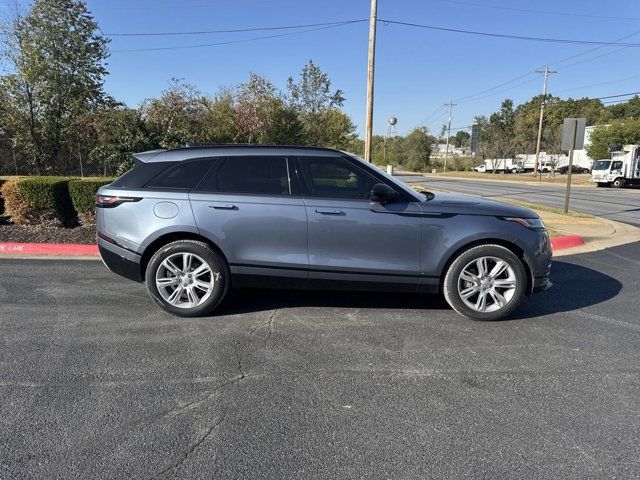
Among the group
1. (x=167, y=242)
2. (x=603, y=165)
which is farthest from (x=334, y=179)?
(x=603, y=165)

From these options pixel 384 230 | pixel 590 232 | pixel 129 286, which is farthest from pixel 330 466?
pixel 590 232

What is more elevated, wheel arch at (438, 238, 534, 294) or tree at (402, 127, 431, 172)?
tree at (402, 127, 431, 172)

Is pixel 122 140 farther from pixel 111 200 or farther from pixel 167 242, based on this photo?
pixel 167 242

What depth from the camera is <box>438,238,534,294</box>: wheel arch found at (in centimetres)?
455

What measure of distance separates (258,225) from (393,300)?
186cm

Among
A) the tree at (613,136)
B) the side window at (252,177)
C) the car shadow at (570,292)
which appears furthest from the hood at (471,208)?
the tree at (613,136)

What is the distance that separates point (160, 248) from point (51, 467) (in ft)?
8.23

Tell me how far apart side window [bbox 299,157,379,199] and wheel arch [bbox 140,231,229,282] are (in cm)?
111

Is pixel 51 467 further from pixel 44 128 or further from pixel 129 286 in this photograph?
pixel 44 128

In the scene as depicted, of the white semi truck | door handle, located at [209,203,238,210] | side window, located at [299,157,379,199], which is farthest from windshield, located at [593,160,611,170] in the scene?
door handle, located at [209,203,238,210]

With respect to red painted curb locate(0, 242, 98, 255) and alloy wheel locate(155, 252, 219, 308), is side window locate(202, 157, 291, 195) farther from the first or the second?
red painted curb locate(0, 242, 98, 255)

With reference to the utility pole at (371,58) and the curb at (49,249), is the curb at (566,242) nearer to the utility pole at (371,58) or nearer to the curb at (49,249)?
the curb at (49,249)

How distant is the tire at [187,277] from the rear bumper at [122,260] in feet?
0.57

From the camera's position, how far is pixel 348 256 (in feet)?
14.7
